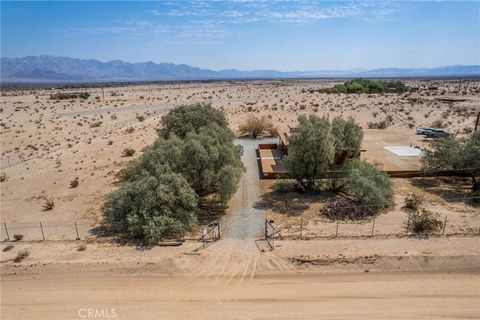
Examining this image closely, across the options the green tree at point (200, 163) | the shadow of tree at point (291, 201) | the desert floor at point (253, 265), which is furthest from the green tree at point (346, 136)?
the green tree at point (200, 163)

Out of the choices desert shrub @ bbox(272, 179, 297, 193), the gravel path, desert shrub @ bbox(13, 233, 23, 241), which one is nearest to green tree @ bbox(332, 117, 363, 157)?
desert shrub @ bbox(272, 179, 297, 193)

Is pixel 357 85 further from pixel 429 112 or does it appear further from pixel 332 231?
pixel 332 231

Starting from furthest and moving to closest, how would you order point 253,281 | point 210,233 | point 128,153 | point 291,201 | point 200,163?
point 128,153, point 291,201, point 200,163, point 210,233, point 253,281

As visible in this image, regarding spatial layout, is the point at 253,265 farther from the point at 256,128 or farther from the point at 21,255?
the point at 256,128

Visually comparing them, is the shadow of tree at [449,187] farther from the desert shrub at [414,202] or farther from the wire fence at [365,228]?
the wire fence at [365,228]

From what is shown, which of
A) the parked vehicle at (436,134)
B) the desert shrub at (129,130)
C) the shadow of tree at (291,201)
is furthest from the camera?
the desert shrub at (129,130)

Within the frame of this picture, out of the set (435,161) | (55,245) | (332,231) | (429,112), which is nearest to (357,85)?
(429,112)

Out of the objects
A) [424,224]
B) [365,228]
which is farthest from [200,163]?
[424,224]
